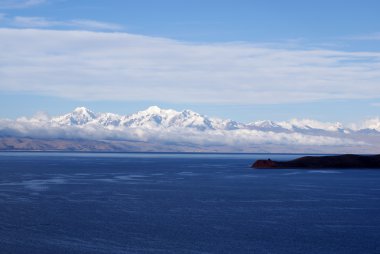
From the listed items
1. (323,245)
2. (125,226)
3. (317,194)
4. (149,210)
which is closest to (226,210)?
(149,210)

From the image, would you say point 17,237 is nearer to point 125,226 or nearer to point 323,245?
point 125,226

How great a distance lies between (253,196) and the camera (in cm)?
8875

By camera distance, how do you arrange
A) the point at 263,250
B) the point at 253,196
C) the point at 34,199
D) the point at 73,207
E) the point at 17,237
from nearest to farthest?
the point at 263,250, the point at 17,237, the point at 73,207, the point at 34,199, the point at 253,196

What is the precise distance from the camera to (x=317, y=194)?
93562 mm

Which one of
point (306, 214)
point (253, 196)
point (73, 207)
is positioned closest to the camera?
point (306, 214)

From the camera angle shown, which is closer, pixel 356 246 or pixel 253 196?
pixel 356 246

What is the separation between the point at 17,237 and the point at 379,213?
39440 mm

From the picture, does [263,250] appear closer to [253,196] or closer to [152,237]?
Result: [152,237]

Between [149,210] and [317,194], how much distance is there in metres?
34.5

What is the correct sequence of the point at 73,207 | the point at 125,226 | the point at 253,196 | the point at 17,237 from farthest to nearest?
1. the point at 253,196
2. the point at 73,207
3. the point at 125,226
4. the point at 17,237

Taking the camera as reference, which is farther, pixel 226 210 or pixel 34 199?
pixel 34 199

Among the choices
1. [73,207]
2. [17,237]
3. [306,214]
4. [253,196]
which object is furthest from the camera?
[253,196]

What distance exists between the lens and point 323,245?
47.8m

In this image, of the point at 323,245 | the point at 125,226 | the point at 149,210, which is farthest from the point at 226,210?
the point at 323,245
